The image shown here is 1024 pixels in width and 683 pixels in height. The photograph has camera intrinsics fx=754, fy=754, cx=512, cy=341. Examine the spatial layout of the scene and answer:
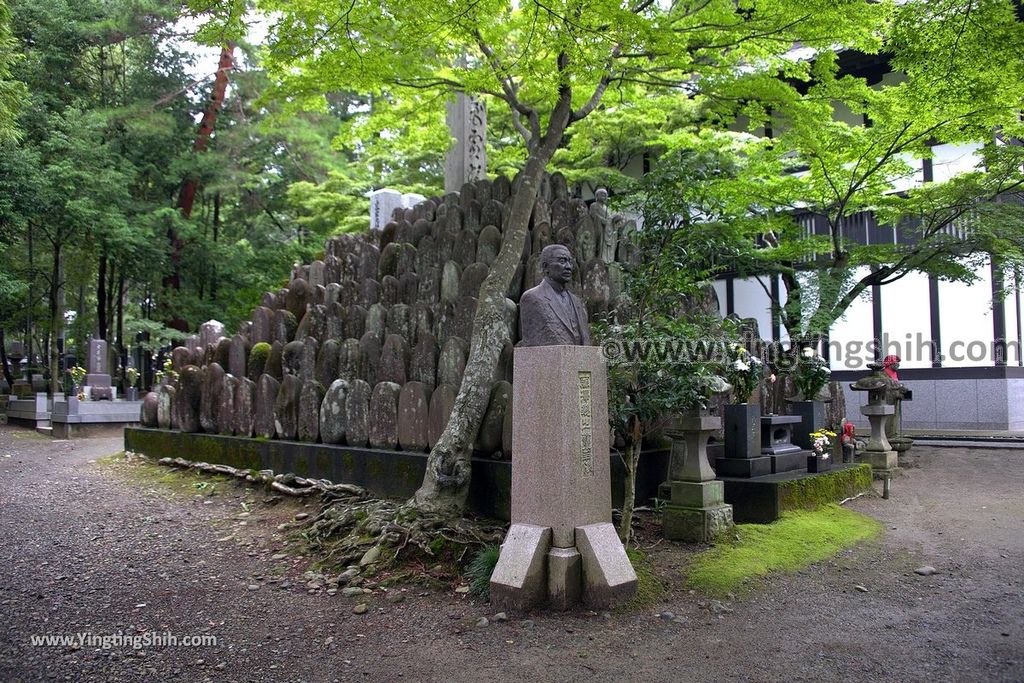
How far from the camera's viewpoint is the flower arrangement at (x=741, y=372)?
6.71m

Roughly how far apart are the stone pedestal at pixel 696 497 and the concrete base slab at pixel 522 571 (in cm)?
162

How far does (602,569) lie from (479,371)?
2.31 metres

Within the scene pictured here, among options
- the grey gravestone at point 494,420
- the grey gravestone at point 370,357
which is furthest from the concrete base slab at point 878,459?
the grey gravestone at point 370,357

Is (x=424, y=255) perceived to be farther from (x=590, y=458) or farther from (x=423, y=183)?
(x=423, y=183)

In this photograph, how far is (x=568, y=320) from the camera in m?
5.21

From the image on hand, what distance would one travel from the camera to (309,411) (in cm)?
821

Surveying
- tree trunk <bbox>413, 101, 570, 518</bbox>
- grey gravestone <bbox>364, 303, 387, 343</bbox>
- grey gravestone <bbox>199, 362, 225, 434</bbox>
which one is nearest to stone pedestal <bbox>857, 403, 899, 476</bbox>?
tree trunk <bbox>413, 101, 570, 518</bbox>

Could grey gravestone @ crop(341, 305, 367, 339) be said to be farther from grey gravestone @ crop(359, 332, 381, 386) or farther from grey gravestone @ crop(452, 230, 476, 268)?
grey gravestone @ crop(452, 230, 476, 268)

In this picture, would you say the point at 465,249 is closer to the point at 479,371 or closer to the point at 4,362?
the point at 479,371

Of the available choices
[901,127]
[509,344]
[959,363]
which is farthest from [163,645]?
[959,363]

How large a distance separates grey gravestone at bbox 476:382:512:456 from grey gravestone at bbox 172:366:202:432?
494cm

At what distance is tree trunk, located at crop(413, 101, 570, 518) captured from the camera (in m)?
6.23

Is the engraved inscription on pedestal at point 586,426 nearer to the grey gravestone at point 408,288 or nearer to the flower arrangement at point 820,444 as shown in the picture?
the flower arrangement at point 820,444

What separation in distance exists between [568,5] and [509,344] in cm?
294
